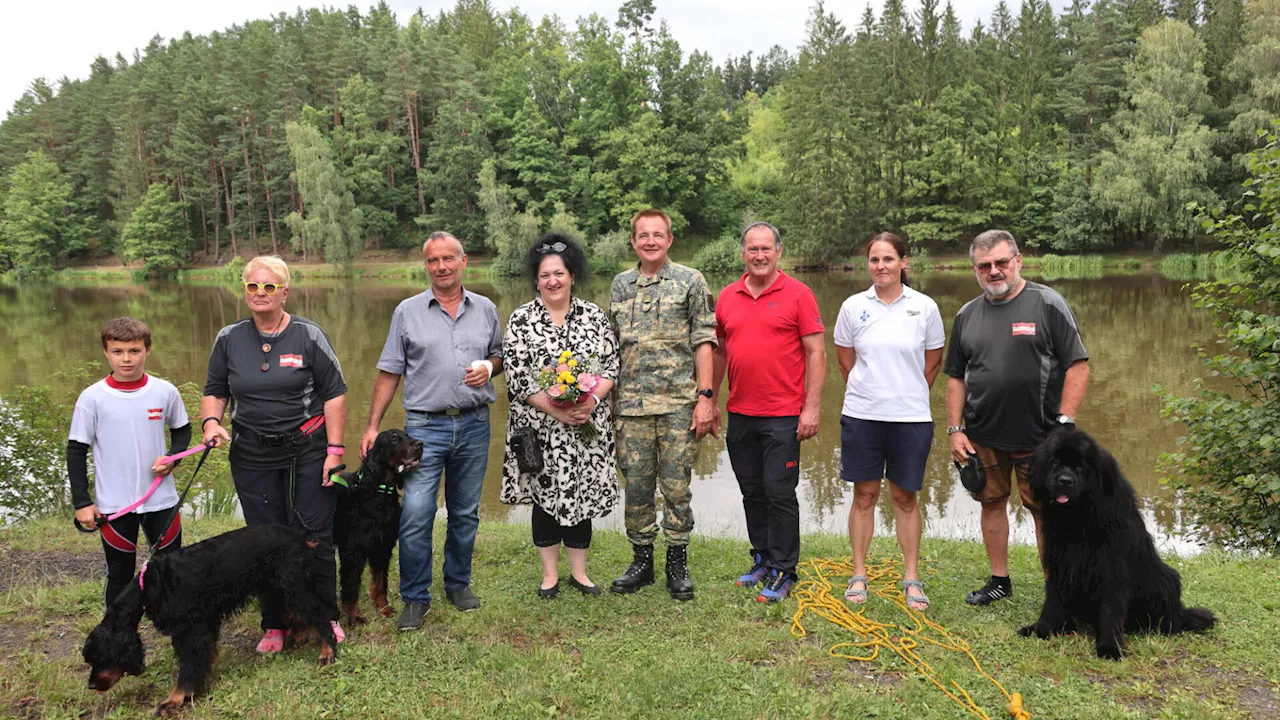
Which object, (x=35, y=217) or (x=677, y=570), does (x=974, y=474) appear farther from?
(x=35, y=217)

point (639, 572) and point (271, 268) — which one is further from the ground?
point (271, 268)

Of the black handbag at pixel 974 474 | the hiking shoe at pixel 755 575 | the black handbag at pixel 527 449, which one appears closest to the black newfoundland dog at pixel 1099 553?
the black handbag at pixel 974 474

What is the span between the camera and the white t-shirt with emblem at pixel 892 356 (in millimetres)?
4301

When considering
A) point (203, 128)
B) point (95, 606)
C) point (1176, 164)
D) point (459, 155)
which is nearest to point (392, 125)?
point (459, 155)

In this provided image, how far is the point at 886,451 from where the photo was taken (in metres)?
Result: 4.43

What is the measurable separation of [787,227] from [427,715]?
142ft

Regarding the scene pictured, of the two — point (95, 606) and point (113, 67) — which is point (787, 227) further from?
point (113, 67)

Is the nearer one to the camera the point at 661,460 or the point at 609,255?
the point at 661,460

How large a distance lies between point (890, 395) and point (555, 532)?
214 centimetres

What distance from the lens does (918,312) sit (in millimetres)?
4355

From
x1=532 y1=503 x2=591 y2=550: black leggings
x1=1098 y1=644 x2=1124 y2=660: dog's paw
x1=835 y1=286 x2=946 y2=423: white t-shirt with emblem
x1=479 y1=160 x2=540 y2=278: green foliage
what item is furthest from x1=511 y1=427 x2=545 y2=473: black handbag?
x1=479 y1=160 x2=540 y2=278: green foliage

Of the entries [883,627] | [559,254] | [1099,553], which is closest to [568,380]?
[559,254]

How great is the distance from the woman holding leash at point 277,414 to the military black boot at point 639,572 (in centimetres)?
168

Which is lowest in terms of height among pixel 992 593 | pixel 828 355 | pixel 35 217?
pixel 828 355
